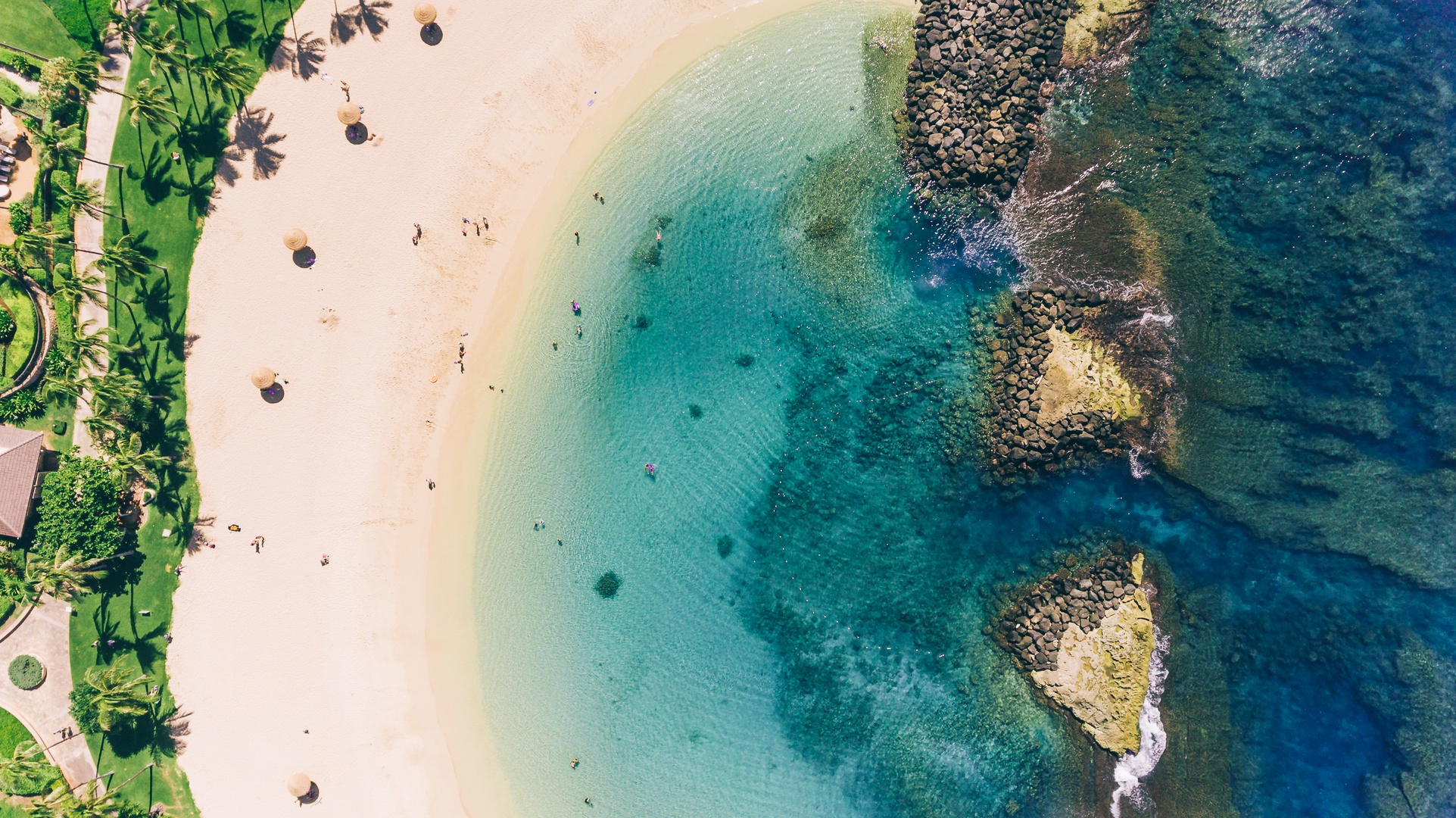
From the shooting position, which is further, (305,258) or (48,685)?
(305,258)

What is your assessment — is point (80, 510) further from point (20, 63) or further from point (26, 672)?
point (20, 63)

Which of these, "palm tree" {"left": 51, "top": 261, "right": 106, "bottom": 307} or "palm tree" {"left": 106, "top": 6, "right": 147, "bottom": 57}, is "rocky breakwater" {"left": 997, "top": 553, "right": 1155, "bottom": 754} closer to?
"palm tree" {"left": 51, "top": 261, "right": 106, "bottom": 307}

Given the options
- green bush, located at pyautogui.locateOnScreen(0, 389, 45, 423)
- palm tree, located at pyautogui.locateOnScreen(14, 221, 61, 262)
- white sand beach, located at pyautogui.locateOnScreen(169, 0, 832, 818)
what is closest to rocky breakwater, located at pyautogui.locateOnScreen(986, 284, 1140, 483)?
white sand beach, located at pyautogui.locateOnScreen(169, 0, 832, 818)

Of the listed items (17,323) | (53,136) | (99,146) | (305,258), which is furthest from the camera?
(305,258)

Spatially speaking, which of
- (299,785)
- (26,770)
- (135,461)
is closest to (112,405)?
(135,461)

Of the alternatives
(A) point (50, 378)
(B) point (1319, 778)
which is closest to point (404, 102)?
(A) point (50, 378)

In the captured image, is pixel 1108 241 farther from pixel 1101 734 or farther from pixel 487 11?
pixel 487 11

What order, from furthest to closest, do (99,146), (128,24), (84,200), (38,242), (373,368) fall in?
(373,368) < (99,146) < (128,24) < (84,200) < (38,242)

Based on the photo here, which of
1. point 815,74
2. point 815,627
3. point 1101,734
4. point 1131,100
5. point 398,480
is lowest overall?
point 1101,734
